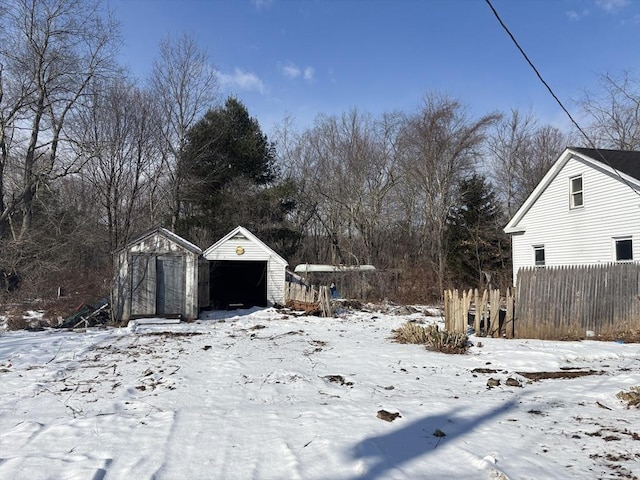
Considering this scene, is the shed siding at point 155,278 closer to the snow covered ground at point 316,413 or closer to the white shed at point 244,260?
the white shed at point 244,260

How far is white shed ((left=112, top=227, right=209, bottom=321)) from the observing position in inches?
621

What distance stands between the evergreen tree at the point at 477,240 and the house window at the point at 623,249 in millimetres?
9687

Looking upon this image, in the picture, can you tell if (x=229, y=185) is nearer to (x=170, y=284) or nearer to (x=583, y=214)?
(x=170, y=284)

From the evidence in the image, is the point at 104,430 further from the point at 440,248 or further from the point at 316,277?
the point at 440,248

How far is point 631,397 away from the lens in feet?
18.6

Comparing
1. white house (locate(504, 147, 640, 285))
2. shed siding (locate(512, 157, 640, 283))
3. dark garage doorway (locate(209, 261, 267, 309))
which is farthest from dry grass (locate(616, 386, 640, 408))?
dark garage doorway (locate(209, 261, 267, 309))

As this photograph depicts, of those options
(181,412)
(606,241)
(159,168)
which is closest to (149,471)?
(181,412)

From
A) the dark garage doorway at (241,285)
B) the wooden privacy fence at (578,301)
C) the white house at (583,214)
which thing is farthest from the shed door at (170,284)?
the white house at (583,214)

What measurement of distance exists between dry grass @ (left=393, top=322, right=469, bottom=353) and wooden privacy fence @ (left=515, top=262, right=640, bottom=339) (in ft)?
7.71

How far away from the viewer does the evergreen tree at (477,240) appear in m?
25.8

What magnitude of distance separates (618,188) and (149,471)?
16916 millimetres

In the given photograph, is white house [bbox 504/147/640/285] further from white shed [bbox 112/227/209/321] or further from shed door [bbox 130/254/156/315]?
shed door [bbox 130/254/156/315]

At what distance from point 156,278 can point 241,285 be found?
10.4 metres

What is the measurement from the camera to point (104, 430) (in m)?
4.85
